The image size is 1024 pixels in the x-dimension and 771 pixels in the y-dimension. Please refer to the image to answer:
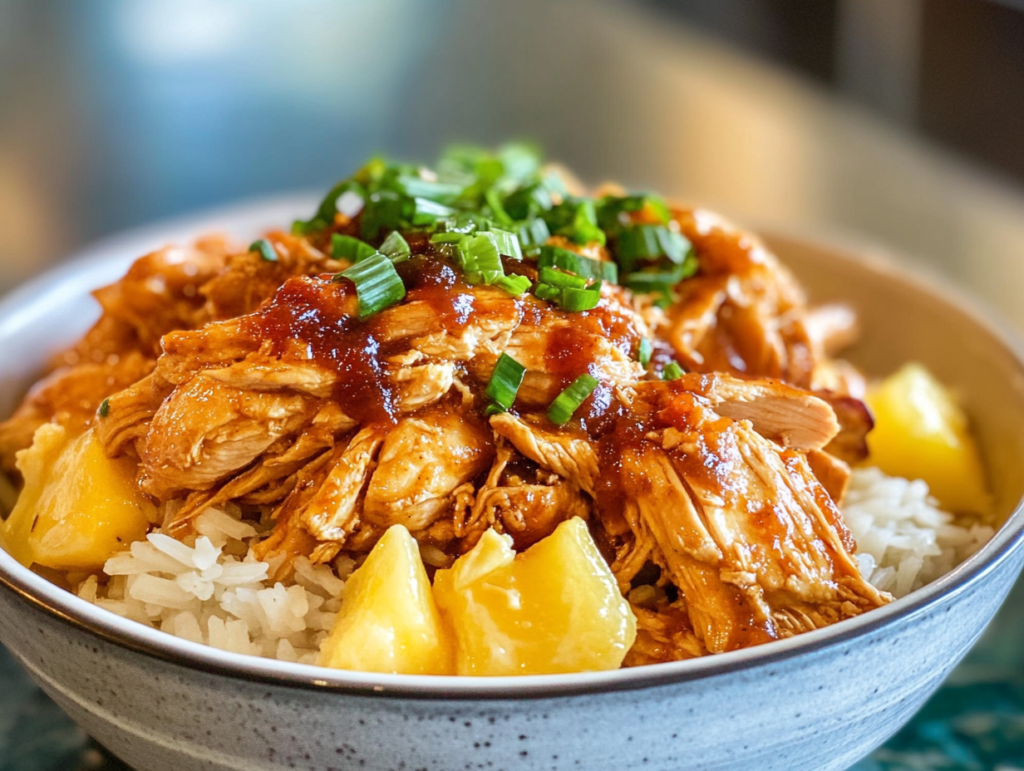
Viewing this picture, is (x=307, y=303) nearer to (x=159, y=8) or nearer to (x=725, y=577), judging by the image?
(x=725, y=577)

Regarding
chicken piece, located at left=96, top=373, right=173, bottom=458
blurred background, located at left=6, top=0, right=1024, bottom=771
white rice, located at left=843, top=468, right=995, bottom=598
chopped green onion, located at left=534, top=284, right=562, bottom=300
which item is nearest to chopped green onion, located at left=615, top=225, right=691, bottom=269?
chopped green onion, located at left=534, top=284, right=562, bottom=300

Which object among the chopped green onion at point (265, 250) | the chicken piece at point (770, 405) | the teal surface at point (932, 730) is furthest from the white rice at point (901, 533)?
the chopped green onion at point (265, 250)

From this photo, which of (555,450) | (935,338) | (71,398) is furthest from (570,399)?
(935,338)

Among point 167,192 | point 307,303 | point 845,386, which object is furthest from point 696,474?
point 167,192

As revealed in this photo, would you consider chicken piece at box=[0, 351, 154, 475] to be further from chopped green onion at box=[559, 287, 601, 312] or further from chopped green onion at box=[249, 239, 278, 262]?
chopped green onion at box=[559, 287, 601, 312]

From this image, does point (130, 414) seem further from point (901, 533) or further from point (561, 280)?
point (901, 533)

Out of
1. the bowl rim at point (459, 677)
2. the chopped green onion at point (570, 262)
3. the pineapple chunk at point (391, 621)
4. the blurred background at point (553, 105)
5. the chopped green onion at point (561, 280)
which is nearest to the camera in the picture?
the bowl rim at point (459, 677)

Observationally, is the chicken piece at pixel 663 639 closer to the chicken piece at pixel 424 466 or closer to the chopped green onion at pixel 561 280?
the chicken piece at pixel 424 466
